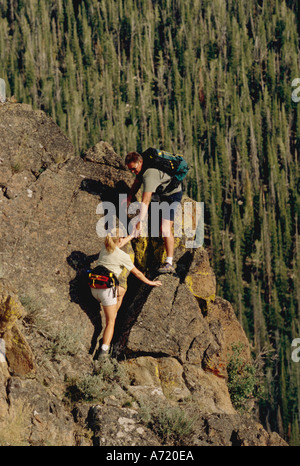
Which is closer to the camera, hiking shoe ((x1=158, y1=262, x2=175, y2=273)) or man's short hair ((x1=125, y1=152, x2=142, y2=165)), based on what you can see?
man's short hair ((x1=125, y1=152, x2=142, y2=165))

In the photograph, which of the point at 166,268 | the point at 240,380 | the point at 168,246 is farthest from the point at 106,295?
the point at 240,380

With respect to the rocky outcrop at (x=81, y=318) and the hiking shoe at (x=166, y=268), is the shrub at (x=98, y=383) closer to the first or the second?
the rocky outcrop at (x=81, y=318)

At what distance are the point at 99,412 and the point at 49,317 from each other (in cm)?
224

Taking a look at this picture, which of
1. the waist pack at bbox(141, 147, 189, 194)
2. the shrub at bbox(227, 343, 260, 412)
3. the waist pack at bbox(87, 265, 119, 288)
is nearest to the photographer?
the waist pack at bbox(87, 265, 119, 288)

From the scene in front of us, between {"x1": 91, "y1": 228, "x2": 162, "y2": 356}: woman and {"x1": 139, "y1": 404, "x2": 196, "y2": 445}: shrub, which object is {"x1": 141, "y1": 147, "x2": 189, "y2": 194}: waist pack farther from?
{"x1": 139, "y1": 404, "x2": 196, "y2": 445}: shrub

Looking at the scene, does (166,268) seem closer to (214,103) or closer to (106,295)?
(106,295)

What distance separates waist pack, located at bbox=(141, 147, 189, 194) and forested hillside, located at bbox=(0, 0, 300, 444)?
5390 cm

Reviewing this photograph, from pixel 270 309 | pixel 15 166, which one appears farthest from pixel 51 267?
pixel 270 309

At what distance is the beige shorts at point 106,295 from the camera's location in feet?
34.0

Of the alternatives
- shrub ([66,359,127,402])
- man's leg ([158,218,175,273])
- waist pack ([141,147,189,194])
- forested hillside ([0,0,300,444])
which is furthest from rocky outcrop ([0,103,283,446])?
forested hillside ([0,0,300,444])

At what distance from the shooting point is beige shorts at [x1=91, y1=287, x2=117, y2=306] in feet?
34.0

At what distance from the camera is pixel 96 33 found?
101m

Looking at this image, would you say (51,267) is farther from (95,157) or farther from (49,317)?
(95,157)

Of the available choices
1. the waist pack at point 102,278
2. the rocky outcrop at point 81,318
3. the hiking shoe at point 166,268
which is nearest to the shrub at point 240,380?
the rocky outcrop at point 81,318
